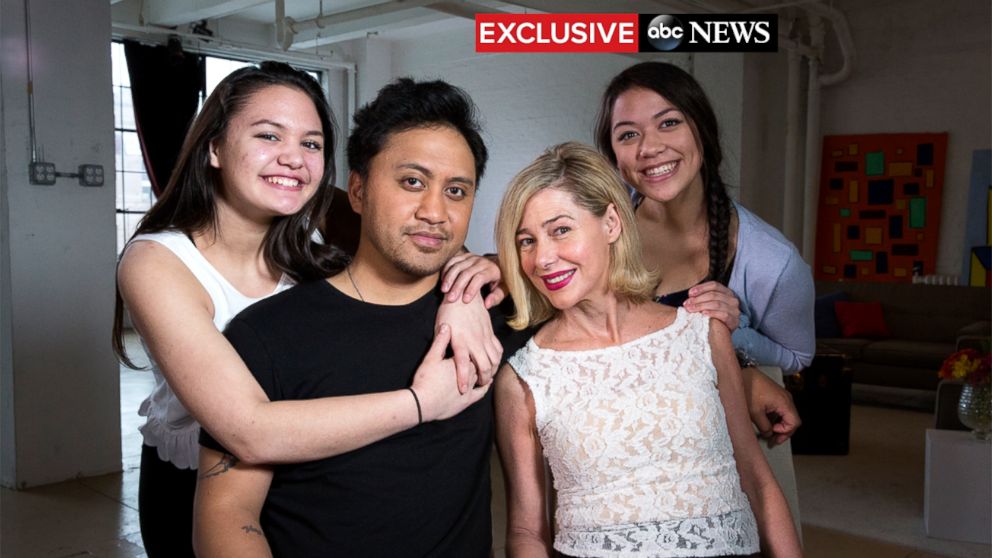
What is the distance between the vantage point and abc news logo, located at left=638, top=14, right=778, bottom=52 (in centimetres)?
765

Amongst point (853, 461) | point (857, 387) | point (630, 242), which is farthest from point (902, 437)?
point (630, 242)

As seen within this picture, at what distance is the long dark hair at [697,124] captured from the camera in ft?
6.88

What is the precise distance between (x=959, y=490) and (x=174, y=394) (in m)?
3.64

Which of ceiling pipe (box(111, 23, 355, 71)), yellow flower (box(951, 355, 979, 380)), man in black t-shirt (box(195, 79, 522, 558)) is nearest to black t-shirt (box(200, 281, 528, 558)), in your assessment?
man in black t-shirt (box(195, 79, 522, 558))

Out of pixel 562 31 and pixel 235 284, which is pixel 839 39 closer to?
pixel 562 31

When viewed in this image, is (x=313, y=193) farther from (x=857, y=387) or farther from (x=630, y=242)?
(x=857, y=387)

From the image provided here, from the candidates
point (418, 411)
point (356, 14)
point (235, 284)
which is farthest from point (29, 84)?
point (356, 14)

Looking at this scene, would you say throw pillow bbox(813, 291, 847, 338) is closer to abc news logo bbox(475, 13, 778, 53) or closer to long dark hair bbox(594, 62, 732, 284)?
abc news logo bbox(475, 13, 778, 53)

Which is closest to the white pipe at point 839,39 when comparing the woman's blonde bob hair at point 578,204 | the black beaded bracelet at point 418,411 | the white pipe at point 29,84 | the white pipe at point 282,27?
the white pipe at point 282,27

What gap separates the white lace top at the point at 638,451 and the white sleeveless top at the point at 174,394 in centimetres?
60

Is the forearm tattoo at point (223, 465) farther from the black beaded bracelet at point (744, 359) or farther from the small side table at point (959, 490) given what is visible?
the small side table at point (959, 490)

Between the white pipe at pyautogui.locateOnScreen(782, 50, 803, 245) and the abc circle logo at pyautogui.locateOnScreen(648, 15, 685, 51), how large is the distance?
1.11 meters

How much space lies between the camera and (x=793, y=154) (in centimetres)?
832

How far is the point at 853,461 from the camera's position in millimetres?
5297
